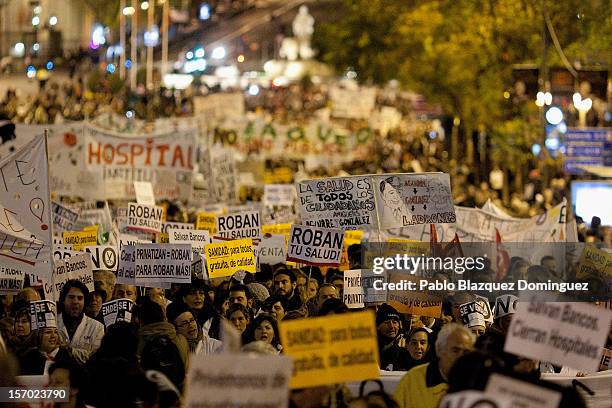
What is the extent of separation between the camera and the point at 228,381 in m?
7.33

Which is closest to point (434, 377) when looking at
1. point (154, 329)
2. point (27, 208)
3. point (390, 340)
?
point (154, 329)

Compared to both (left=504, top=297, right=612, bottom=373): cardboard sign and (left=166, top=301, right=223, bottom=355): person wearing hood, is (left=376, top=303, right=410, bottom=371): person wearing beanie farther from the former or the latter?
(left=504, top=297, right=612, bottom=373): cardboard sign

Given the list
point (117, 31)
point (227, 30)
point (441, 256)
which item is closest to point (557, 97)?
point (441, 256)

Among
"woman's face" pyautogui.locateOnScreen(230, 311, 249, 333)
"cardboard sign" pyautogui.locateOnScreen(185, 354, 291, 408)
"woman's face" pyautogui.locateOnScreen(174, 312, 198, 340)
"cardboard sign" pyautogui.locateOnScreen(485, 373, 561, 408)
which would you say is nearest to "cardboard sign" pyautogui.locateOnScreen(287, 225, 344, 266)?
"woman's face" pyautogui.locateOnScreen(230, 311, 249, 333)

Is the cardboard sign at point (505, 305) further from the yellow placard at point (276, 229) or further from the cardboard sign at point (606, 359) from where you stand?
the yellow placard at point (276, 229)

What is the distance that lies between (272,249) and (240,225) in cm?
42

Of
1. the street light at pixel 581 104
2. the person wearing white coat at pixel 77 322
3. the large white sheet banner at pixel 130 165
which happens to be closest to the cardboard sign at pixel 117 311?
the person wearing white coat at pixel 77 322

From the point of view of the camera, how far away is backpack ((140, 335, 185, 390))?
1101cm

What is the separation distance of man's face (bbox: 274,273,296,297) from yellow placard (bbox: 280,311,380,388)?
6662 millimetres

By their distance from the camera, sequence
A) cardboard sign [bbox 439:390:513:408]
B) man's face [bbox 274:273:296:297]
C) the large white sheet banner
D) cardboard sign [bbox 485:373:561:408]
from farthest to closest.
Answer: the large white sheet banner, man's face [bbox 274:273:296:297], cardboard sign [bbox 485:373:561:408], cardboard sign [bbox 439:390:513:408]

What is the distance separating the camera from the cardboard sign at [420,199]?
15.6 m

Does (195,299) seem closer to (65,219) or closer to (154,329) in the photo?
(154,329)

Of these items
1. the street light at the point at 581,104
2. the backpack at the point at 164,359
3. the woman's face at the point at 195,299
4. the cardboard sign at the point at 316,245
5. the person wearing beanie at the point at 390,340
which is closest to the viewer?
the backpack at the point at 164,359

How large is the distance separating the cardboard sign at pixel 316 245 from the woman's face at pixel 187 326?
2.94 metres
